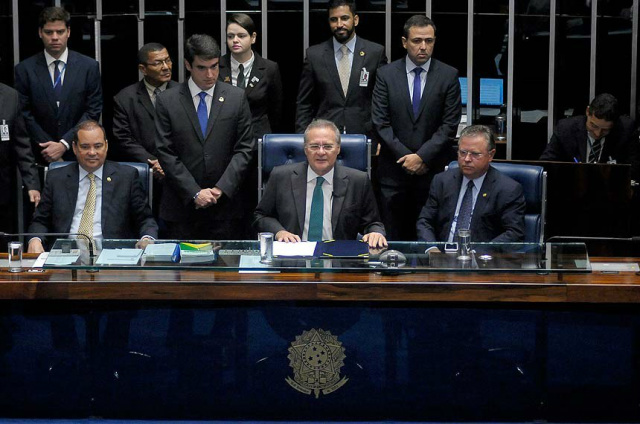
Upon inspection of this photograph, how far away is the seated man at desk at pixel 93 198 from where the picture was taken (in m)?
5.28

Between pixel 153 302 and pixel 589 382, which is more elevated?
pixel 153 302

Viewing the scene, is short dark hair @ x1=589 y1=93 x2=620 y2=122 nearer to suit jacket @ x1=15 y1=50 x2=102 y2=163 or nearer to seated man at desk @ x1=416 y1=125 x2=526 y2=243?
seated man at desk @ x1=416 y1=125 x2=526 y2=243

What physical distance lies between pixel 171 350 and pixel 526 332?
4.15ft

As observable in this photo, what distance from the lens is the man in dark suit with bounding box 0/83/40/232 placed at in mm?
5957

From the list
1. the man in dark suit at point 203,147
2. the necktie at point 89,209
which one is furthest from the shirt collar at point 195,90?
the necktie at point 89,209

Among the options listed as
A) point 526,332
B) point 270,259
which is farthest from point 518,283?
point 270,259

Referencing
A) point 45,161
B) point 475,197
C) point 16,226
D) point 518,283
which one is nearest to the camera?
point 518,283

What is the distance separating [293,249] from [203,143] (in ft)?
5.92

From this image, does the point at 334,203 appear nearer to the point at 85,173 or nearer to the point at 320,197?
the point at 320,197

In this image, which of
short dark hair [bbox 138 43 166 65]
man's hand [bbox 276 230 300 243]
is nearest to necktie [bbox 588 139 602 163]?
man's hand [bbox 276 230 300 243]

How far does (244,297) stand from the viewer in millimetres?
3838

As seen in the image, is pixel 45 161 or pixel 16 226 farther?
pixel 16 226

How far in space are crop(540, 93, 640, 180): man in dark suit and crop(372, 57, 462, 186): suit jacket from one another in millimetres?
738

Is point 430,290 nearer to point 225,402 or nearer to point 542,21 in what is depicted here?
point 225,402
